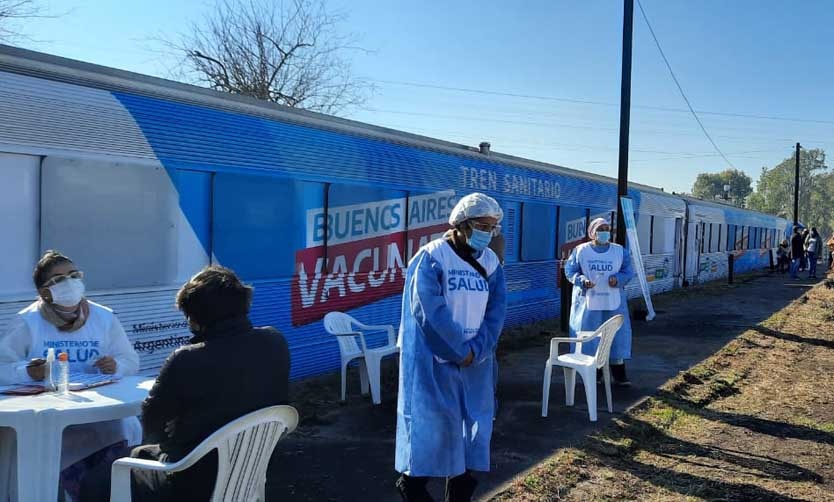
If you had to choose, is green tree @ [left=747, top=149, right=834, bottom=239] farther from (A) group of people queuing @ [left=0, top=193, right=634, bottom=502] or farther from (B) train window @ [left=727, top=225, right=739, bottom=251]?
(A) group of people queuing @ [left=0, top=193, right=634, bottom=502]

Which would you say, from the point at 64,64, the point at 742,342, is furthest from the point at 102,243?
the point at 742,342

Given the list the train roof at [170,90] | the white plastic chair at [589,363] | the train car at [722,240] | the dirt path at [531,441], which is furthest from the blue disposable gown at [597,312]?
the train car at [722,240]

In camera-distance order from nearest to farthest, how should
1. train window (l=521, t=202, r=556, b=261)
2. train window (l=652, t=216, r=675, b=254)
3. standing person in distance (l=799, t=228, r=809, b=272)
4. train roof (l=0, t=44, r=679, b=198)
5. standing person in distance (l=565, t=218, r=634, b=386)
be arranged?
1. train roof (l=0, t=44, r=679, b=198)
2. standing person in distance (l=565, t=218, r=634, b=386)
3. train window (l=521, t=202, r=556, b=261)
4. train window (l=652, t=216, r=675, b=254)
5. standing person in distance (l=799, t=228, r=809, b=272)

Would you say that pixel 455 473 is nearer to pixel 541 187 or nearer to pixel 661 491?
pixel 661 491

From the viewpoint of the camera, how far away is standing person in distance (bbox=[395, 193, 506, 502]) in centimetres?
321

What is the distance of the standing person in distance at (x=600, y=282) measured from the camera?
6695mm

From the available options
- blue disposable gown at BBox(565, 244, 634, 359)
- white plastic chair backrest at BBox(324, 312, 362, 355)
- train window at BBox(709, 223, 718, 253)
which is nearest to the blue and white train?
white plastic chair backrest at BBox(324, 312, 362, 355)

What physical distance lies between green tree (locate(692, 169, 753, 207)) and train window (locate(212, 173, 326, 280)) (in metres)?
94.8

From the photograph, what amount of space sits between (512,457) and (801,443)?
231 centimetres

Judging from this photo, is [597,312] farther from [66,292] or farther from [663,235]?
[663,235]

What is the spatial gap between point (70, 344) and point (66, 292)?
28 cm

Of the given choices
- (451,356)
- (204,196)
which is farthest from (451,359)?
(204,196)

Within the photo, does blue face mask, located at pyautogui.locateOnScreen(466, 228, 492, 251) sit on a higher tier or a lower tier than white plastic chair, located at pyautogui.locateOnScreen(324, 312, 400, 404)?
higher

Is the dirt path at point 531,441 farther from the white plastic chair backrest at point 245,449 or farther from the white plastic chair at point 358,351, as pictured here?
the white plastic chair backrest at point 245,449
